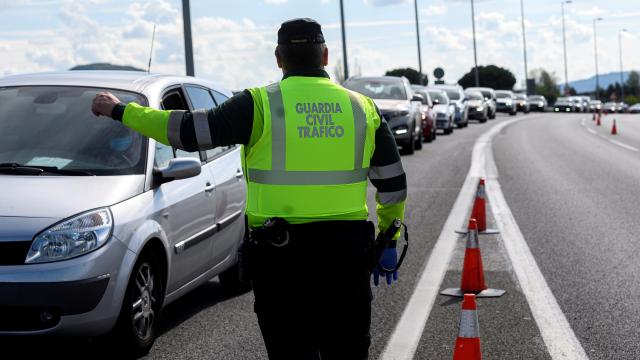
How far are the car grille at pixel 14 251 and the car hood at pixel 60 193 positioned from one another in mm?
169

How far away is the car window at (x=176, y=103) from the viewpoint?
684 cm

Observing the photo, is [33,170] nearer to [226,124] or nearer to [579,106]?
[226,124]

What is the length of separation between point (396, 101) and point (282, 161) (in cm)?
2234

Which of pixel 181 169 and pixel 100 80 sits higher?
pixel 100 80

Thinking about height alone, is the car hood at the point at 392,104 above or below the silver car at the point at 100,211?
above

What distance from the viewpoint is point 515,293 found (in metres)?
7.89

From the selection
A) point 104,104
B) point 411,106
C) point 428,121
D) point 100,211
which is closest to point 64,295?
point 100,211

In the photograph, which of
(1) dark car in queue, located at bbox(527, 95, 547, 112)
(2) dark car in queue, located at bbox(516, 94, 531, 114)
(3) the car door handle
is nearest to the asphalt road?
(3) the car door handle

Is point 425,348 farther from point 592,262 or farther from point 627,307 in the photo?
point 592,262

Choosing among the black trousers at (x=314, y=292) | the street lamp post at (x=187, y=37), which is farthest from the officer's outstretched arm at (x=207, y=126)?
the street lamp post at (x=187, y=37)

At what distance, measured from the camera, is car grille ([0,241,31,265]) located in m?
5.27

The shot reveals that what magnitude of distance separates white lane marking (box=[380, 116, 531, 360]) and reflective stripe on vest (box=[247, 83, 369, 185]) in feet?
7.64

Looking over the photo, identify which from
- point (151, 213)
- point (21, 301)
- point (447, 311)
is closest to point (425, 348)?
point (447, 311)

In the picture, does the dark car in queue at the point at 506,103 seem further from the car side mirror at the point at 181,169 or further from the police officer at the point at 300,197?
the police officer at the point at 300,197
